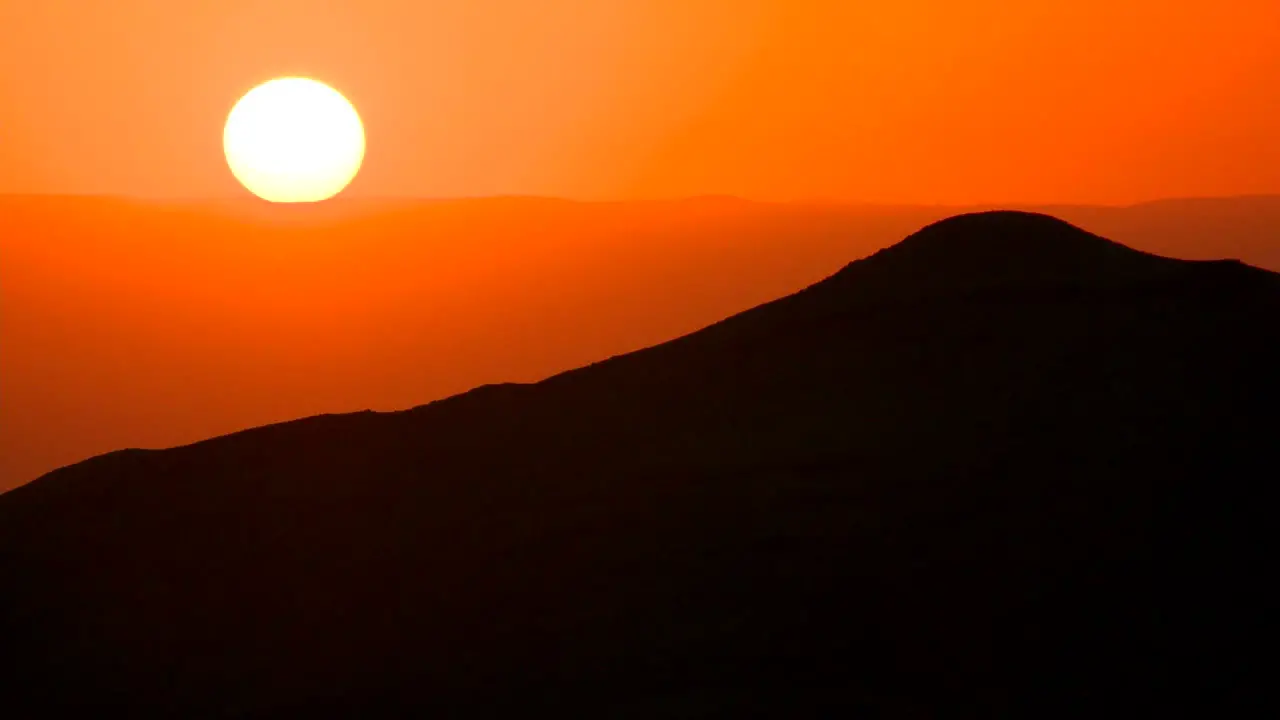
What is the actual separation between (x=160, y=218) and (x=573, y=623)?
8711 centimetres

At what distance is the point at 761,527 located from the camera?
1173 cm

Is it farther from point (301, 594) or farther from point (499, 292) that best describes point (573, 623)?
point (499, 292)

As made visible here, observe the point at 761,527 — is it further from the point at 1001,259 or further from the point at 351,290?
the point at 351,290

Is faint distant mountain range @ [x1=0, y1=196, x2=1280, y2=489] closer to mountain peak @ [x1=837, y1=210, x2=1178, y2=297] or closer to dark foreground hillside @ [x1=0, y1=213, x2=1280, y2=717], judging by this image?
dark foreground hillside @ [x1=0, y1=213, x2=1280, y2=717]

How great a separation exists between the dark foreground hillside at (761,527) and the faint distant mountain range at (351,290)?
163ft

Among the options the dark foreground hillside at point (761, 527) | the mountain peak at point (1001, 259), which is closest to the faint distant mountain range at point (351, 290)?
the dark foreground hillside at point (761, 527)

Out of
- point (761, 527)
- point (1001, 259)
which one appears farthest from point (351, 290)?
point (761, 527)

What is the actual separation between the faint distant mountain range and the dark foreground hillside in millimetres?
49799

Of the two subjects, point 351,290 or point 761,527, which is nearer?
point 761,527

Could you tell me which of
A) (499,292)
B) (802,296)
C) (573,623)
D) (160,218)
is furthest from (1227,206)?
(573,623)

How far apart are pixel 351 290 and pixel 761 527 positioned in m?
71.7

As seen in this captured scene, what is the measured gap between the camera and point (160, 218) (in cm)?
9006

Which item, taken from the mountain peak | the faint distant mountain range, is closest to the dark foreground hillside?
the mountain peak

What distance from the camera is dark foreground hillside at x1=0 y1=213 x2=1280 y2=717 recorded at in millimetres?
10094
